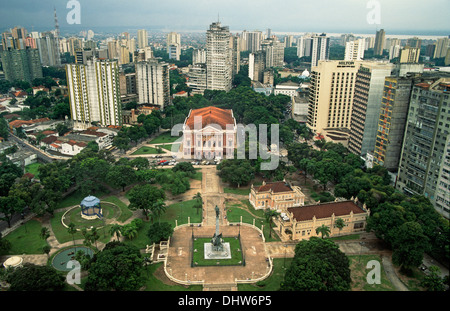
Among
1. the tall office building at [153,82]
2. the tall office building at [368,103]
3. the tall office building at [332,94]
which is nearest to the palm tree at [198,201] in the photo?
the tall office building at [368,103]

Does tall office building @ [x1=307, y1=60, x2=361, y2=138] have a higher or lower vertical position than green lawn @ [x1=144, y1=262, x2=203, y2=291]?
higher

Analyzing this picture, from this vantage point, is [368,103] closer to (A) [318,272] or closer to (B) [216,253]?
(B) [216,253]

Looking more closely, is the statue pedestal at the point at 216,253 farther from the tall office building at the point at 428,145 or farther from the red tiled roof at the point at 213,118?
the red tiled roof at the point at 213,118

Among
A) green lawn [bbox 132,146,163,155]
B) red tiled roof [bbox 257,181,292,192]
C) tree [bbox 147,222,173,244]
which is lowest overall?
green lawn [bbox 132,146,163,155]

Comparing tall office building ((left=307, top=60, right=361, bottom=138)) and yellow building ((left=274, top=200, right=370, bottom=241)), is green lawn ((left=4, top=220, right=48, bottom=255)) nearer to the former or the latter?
yellow building ((left=274, top=200, right=370, bottom=241))

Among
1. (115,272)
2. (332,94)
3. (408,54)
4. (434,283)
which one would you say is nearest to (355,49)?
(408,54)

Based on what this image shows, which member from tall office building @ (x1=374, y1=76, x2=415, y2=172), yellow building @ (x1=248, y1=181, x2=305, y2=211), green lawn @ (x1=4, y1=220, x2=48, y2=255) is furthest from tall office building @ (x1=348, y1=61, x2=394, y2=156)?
green lawn @ (x1=4, y1=220, x2=48, y2=255)
